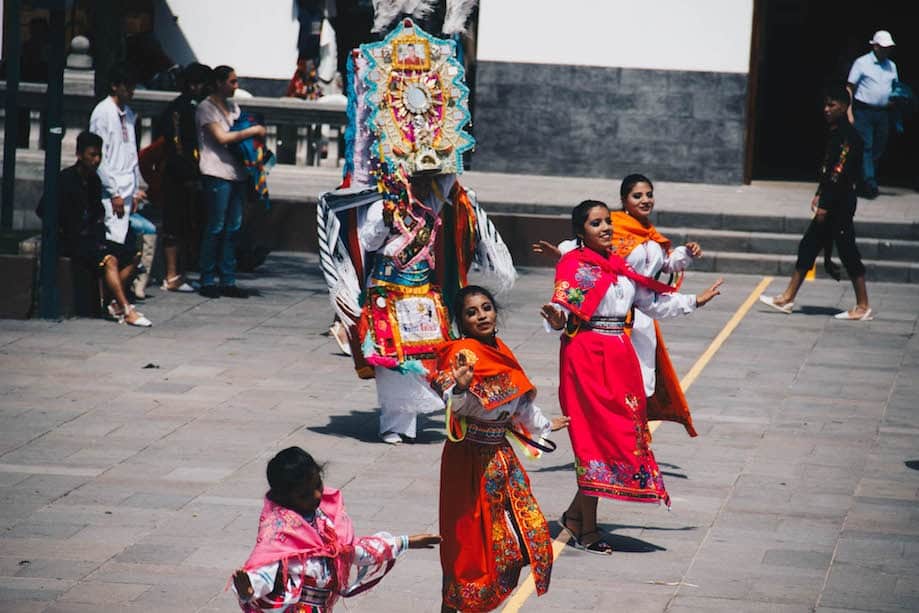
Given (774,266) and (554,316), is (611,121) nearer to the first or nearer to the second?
(774,266)

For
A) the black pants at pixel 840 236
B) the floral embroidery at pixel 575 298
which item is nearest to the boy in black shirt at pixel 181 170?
the black pants at pixel 840 236

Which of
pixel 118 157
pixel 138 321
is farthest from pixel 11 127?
pixel 138 321

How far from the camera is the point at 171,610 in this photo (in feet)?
23.0

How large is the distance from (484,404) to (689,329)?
24.9 feet

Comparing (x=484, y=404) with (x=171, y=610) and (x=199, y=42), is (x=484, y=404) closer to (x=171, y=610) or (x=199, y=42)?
(x=171, y=610)

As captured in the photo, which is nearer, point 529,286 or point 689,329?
point 689,329

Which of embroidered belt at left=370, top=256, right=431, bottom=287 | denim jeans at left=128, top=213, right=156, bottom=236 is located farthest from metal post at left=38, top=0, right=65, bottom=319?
embroidered belt at left=370, top=256, right=431, bottom=287

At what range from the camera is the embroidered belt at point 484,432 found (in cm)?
685

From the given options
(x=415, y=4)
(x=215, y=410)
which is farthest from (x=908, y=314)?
(x=215, y=410)

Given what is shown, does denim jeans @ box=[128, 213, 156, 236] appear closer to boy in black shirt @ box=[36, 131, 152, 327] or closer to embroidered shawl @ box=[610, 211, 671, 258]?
boy in black shirt @ box=[36, 131, 152, 327]

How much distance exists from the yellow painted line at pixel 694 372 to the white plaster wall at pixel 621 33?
15.2ft

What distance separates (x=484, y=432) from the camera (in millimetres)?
6871

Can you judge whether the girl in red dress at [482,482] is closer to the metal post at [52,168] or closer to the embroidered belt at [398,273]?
the embroidered belt at [398,273]

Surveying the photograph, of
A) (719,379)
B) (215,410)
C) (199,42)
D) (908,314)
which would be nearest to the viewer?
(215,410)
